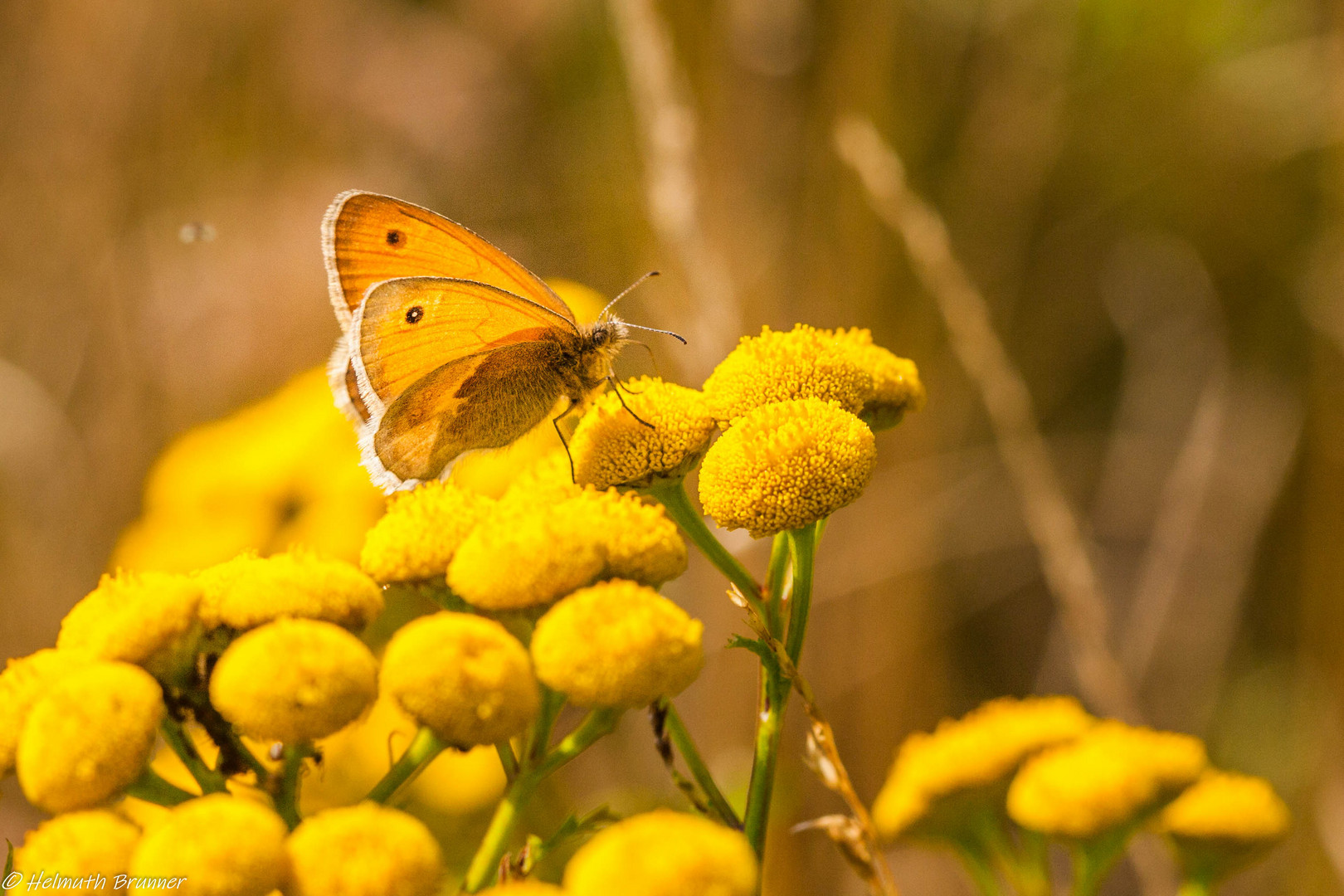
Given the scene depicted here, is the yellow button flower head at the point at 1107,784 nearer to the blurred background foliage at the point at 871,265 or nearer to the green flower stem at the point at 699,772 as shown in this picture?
the green flower stem at the point at 699,772

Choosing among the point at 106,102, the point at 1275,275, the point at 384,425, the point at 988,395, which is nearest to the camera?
the point at 384,425

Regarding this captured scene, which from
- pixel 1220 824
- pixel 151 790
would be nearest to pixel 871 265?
pixel 1220 824

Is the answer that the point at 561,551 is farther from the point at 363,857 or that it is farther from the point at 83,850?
the point at 83,850

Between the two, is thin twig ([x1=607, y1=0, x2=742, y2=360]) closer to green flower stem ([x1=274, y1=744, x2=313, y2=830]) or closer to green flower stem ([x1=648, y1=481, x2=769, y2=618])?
green flower stem ([x1=648, y1=481, x2=769, y2=618])

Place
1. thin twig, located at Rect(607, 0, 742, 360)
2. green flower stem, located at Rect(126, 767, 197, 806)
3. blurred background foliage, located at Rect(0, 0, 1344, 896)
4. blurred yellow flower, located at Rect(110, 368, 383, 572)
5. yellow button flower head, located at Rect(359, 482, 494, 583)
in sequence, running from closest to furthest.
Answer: green flower stem, located at Rect(126, 767, 197, 806), yellow button flower head, located at Rect(359, 482, 494, 583), thin twig, located at Rect(607, 0, 742, 360), blurred yellow flower, located at Rect(110, 368, 383, 572), blurred background foliage, located at Rect(0, 0, 1344, 896)

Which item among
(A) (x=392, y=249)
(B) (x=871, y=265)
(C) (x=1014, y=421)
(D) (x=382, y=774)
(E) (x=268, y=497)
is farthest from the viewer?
(B) (x=871, y=265)

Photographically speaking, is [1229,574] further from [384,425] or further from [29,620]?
[29,620]

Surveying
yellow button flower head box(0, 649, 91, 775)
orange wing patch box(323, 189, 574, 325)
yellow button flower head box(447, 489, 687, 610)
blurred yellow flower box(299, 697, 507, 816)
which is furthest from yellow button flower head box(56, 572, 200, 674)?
blurred yellow flower box(299, 697, 507, 816)

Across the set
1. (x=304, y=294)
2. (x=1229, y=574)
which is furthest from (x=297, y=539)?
(x=1229, y=574)
